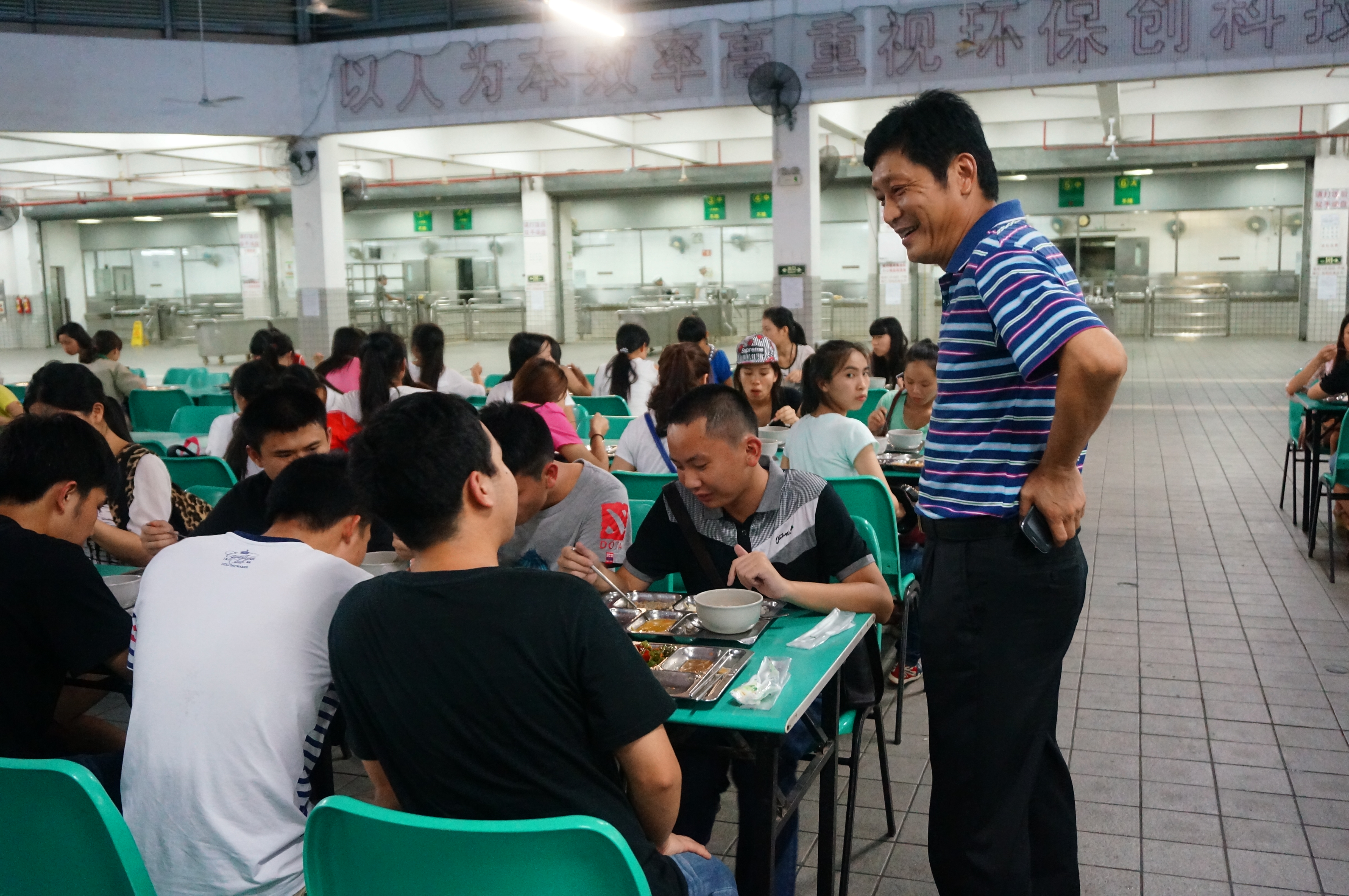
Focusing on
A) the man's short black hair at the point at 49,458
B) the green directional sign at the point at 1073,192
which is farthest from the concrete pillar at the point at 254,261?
the man's short black hair at the point at 49,458

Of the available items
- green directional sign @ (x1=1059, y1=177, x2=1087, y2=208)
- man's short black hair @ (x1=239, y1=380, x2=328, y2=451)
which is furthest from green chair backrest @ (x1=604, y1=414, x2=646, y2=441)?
green directional sign @ (x1=1059, y1=177, x2=1087, y2=208)

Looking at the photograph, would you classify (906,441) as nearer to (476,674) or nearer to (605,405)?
(605,405)

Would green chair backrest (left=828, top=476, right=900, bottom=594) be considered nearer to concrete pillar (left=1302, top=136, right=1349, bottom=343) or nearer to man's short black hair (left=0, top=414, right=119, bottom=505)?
man's short black hair (left=0, top=414, right=119, bottom=505)

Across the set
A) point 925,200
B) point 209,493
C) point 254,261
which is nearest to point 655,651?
point 925,200

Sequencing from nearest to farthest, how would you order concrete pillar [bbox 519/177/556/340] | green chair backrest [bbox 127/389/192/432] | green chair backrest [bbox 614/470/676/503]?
green chair backrest [bbox 614/470/676/503], green chair backrest [bbox 127/389/192/432], concrete pillar [bbox 519/177/556/340]

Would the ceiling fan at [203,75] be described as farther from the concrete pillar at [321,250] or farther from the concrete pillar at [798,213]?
the concrete pillar at [798,213]

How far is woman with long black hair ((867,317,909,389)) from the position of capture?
7.55 metres

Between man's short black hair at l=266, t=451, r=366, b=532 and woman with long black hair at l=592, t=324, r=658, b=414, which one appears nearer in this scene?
man's short black hair at l=266, t=451, r=366, b=532

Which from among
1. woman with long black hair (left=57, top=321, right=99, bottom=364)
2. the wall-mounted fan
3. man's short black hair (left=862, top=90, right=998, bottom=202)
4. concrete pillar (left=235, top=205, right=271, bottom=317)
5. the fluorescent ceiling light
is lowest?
woman with long black hair (left=57, top=321, right=99, bottom=364)

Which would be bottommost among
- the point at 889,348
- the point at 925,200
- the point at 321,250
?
the point at 889,348

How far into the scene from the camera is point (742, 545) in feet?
8.69

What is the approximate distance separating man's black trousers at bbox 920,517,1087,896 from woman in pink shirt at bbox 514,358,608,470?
252 cm

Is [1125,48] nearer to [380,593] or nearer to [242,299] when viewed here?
[380,593]

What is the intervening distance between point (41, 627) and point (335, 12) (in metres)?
10.3
